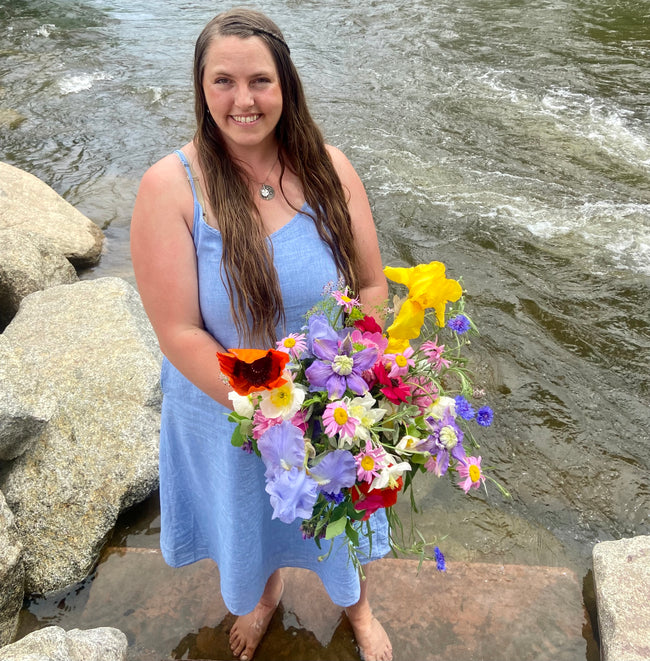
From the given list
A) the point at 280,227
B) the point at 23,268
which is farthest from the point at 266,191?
the point at 23,268

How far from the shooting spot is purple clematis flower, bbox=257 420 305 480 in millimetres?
1308

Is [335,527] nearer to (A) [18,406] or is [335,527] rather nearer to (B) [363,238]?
(B) [363,238]

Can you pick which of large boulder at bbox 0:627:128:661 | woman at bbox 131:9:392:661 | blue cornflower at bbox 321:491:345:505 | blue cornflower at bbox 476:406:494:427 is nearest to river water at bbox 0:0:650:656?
large boulder at bbox 0:627:128:661

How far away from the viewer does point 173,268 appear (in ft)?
5.72

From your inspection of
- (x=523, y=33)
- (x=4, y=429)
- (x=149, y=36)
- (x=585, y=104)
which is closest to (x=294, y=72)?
(x=4, y=429)

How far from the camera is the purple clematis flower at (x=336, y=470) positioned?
1323mm

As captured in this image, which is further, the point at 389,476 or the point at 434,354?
the point at 434,354

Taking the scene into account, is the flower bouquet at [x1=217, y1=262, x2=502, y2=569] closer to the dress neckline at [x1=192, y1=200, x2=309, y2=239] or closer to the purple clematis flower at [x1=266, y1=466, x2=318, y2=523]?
the purple clematis flower at [x1=266, y1=466, x2=318, y2=523]

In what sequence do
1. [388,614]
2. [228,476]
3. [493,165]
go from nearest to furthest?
[228,476] → [388,614] → [493,165]

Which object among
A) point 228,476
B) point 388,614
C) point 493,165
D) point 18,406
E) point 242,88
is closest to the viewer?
point 242,88

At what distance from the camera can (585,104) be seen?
25.2ft

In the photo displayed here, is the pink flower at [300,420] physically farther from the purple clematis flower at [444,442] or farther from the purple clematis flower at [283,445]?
the purple clematis flower at [444,442]

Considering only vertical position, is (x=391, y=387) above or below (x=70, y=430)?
above

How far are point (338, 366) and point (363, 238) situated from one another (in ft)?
2.42
